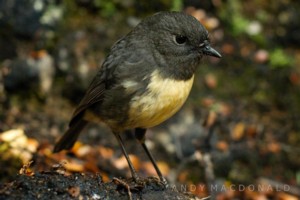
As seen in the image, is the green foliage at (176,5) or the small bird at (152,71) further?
the green foliage at (176,5)

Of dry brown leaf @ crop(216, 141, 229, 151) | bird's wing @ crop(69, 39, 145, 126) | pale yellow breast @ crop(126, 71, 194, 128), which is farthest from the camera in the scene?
dry brown leaf @ crop(216, 141, 229, 151)

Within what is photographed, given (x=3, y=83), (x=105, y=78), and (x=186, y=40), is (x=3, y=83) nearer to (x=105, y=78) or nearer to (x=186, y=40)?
(x=105, y=78)

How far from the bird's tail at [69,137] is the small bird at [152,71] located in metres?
0.82

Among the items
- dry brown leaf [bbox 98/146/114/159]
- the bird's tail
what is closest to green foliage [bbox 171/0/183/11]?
dry brown leaf [bbox 98/146/114/159]

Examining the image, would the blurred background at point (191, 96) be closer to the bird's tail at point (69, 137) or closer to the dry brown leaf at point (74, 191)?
the bird's tail at point (69, 137)

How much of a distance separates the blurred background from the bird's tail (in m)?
0.16

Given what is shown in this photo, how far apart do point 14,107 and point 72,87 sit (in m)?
0.82

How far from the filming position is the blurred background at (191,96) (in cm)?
614

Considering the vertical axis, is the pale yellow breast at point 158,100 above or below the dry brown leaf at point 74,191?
above

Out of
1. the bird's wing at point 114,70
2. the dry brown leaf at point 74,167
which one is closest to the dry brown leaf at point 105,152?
the dry brown leaf at point 74,167

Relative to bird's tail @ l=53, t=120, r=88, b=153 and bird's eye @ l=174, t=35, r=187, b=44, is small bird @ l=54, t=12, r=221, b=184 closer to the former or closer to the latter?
bird's eye @ l=174, t=35, r=187, b=44

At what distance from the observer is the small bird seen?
4.24 metres

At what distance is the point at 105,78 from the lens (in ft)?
15.2

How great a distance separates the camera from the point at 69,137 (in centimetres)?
542
